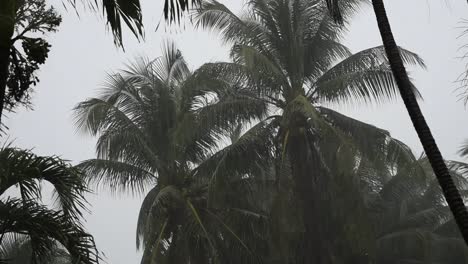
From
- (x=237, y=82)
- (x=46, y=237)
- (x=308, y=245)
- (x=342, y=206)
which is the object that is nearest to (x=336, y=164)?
(x=342, y=206)

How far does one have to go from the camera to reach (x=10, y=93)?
229 inches

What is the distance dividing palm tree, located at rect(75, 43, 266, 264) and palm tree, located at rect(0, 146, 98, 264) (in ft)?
38.4

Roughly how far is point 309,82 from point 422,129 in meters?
14.0

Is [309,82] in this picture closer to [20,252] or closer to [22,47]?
[20,252]

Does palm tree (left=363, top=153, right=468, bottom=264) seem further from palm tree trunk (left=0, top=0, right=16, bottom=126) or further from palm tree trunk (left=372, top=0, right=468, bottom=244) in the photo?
palm tree trunk (left=0, top=0, right=16, bottom=126)

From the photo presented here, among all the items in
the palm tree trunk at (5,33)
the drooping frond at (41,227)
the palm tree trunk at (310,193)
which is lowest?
the drooping frond at (41,227)

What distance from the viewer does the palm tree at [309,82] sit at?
60.7ft

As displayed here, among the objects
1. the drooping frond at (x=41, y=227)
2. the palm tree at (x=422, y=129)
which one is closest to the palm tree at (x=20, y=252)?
the drooping frond at (x=41, y=227)

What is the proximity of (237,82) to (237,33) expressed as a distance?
5.20 feet

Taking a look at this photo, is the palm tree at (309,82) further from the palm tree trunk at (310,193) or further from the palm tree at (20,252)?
the palm tree at (20,252)

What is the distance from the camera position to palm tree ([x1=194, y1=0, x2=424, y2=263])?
18500mm

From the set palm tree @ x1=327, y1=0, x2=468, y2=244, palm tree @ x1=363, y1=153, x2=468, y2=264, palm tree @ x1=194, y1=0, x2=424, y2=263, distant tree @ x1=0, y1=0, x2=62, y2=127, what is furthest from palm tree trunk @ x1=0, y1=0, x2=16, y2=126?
palm tree @ x1=363, y1=153, x2=468, y2=264

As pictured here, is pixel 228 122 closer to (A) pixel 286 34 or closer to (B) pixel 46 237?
(A) pixel 286 34

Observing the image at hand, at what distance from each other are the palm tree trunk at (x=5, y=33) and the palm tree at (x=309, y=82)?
12.7 meters
